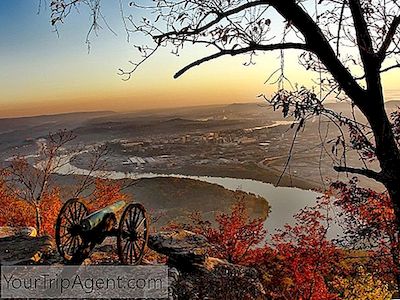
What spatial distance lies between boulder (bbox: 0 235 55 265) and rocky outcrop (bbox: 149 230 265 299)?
2283 mm

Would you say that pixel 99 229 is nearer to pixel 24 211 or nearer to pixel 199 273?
pixel 199 273

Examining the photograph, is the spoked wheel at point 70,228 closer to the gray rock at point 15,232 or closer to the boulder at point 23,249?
the boulder at point 23,249

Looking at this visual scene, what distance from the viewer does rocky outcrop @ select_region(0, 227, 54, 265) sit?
5874mm

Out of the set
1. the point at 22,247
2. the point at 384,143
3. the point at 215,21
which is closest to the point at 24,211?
the point at 22,247

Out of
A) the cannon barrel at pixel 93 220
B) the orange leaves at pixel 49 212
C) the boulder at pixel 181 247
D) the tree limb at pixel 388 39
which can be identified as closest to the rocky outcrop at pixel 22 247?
the cannon barrel at pixel 93 220

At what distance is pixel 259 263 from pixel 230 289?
9.78 m

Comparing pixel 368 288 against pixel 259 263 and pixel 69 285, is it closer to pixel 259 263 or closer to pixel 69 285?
pixel 259 263

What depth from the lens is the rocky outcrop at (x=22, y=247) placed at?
5.87 meters

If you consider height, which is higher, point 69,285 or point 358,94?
point 358,94

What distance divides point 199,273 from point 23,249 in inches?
131

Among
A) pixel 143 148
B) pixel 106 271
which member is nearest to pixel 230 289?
pixel 106 271

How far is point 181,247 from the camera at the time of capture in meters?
7.62

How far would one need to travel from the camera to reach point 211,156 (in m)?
62.7

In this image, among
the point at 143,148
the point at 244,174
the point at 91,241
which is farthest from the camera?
the point at 143,148
